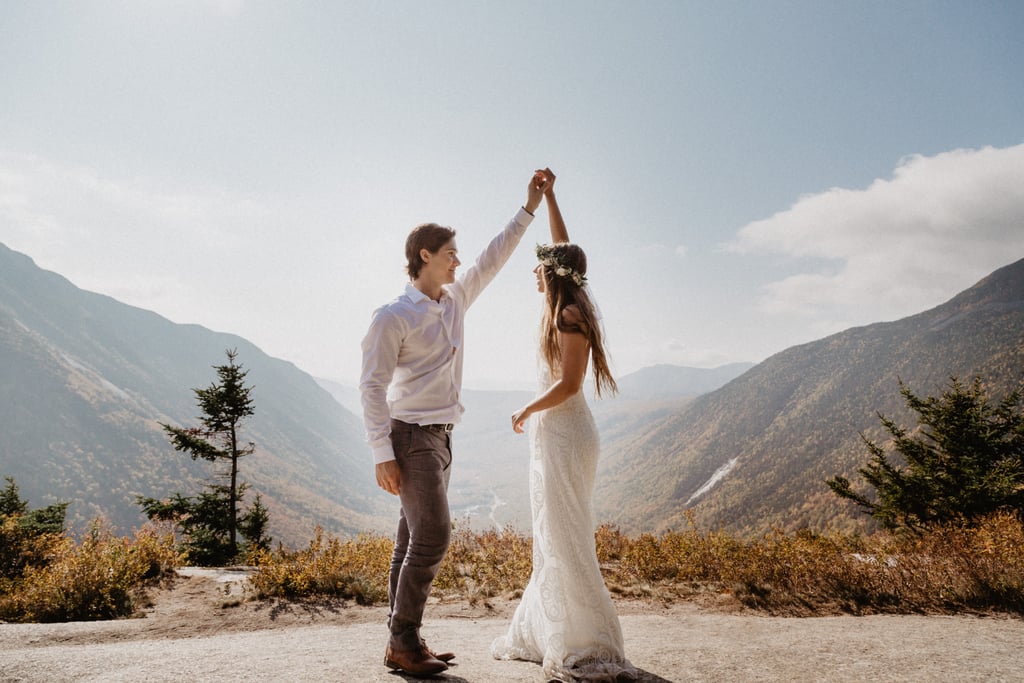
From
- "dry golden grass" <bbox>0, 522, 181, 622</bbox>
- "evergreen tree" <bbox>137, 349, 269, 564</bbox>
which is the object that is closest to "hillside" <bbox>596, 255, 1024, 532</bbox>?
"evergreen tree" <bbox>137, 349, 269, 564</bbox>

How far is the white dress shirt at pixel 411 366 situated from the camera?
2941 millimetres

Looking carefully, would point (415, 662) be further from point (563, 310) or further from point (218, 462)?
point (218, 462)

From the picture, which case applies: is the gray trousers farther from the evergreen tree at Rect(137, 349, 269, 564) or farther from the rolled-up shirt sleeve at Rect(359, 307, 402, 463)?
the evergreen tree at Rect(137, 349, 269, 564)

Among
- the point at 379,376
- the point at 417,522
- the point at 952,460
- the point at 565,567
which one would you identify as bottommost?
the point at 565,567

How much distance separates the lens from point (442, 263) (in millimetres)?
3312

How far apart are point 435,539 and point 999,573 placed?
5.66 meters

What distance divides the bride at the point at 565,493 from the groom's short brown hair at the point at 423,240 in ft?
2.35

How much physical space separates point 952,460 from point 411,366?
14.1 meters

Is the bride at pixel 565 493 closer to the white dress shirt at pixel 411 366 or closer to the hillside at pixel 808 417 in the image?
the white dress shirt at pixel 411 366

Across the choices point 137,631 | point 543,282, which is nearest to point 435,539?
point 543,282

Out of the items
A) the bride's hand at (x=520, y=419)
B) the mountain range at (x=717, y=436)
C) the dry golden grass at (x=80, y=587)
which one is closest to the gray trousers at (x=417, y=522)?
the bride's hand at (x=520, y=419)

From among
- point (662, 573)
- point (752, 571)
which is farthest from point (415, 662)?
point (662, 573)

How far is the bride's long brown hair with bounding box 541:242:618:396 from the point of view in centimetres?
338

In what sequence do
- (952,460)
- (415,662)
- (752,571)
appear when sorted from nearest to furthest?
1. (415,662)
2. (752,571)
3. (952,460)
